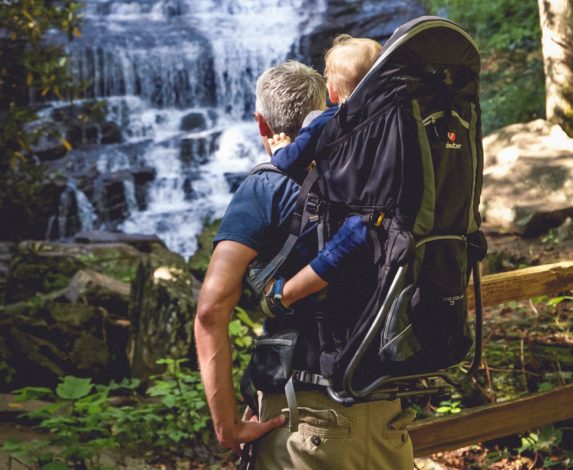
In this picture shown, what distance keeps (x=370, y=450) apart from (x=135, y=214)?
44.6 ft

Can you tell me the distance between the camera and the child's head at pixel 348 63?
6.70 ft

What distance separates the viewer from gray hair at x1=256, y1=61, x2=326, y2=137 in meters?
2.06

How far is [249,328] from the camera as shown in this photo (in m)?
5.59

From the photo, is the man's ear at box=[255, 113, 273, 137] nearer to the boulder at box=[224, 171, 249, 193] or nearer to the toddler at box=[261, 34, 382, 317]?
the toddler at box=[261, 34, 382, 317]

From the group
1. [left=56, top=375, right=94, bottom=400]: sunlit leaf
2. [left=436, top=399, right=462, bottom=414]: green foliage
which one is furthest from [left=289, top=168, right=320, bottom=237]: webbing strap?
[left=436, top=399, right=462, bottom=414]: green foliage

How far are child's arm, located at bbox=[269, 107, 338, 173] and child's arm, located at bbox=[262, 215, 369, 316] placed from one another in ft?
0.67

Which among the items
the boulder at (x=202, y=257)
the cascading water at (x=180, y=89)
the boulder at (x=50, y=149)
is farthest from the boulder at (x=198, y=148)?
the boulder at (x=202, y=257)

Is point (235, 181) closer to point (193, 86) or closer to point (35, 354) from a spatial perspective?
point (193, 86)

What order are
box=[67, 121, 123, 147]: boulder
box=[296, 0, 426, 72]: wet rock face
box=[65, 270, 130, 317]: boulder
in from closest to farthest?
1. box=[65, 270, 130, 317]: boulder
2. box=[67, 121, 123, 147]: boulder
3. box=[296, 0, 426, 72]: wet rock face

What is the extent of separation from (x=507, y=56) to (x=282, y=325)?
13.7 m

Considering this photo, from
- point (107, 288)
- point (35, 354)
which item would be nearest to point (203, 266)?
point (107, 288)

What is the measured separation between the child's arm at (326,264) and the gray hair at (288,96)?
0.37 m

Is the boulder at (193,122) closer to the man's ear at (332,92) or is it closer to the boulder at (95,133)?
the boulder at (95,133)

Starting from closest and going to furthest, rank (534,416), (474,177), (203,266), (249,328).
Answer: (474,177) → (534,416) → (249,328) → (203,266)
